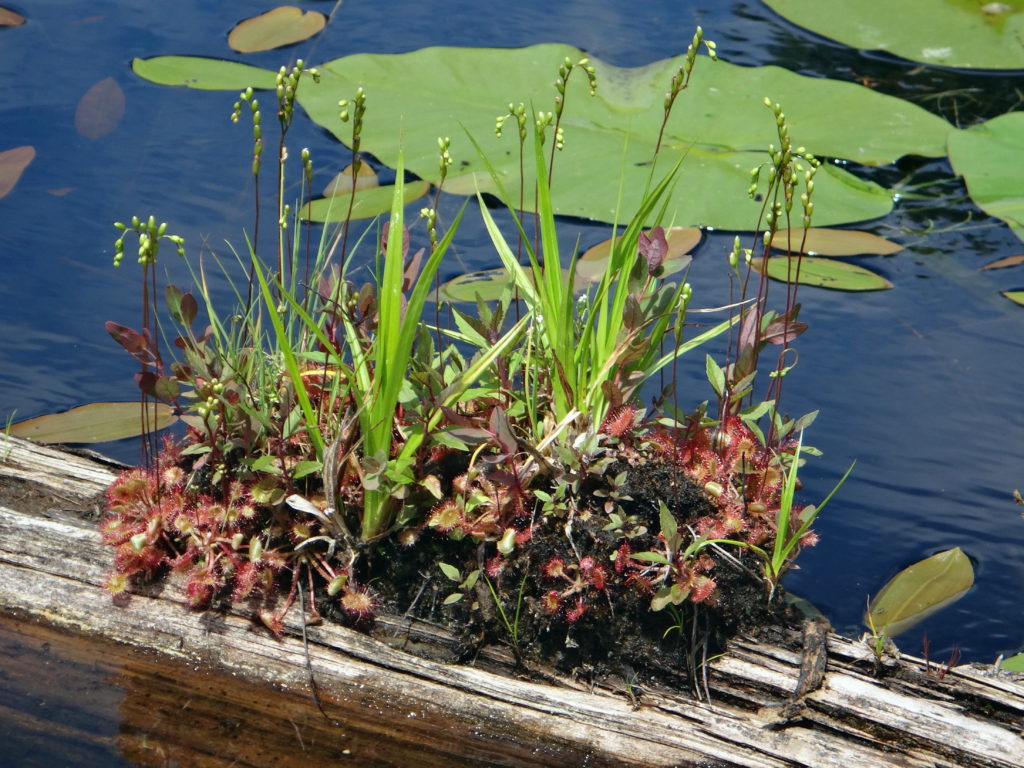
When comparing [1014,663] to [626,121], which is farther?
[626,121]

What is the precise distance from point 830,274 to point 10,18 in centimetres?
381

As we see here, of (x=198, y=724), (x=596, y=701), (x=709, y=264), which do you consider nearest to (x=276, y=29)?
(x=709, y=264)

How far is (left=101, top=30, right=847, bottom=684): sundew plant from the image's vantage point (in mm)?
1714

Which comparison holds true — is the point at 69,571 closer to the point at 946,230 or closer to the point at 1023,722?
the point at 1023,722

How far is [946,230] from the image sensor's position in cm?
342

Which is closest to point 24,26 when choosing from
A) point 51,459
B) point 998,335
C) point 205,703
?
point 51,459

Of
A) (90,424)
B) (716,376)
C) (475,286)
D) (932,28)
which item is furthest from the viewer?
(932,28)

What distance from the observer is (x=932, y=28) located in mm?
4270

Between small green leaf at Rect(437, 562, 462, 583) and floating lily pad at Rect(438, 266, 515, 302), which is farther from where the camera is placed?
floating lily pad at Rect(438, 266, 515, 302)

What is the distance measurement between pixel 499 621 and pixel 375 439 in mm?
403

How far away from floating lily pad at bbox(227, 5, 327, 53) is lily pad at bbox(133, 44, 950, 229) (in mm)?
283

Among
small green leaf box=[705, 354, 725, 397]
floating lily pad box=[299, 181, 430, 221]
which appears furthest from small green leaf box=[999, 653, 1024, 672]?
floating lily pad box=[299, 181, 430, 221]

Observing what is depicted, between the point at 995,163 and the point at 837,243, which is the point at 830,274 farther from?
the point at 995,163

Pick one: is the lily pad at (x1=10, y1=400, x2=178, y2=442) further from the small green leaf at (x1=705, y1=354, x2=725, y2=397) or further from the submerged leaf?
the submerged leaf
